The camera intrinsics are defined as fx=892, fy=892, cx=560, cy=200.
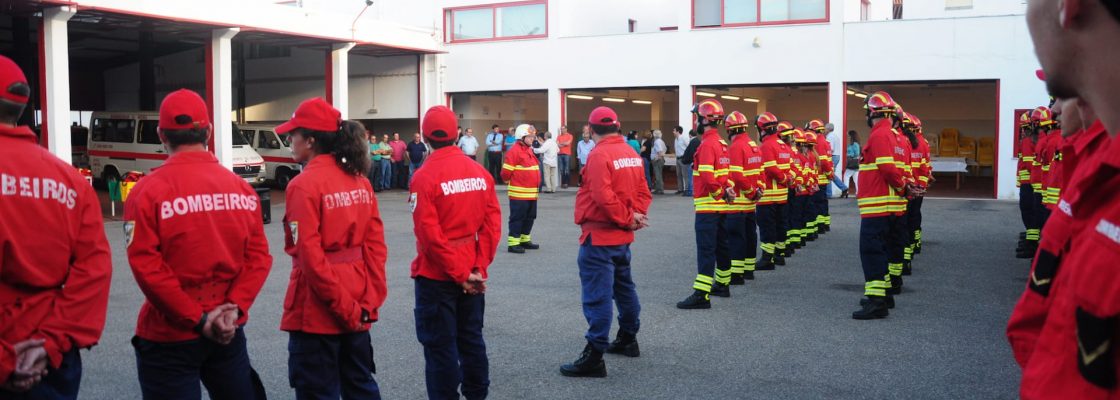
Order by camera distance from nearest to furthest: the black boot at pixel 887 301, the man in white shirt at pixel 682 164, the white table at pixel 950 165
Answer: the black boot at pixel 887 301, the man in white shirt at pixel 682 164, the white table at pixel 950 165

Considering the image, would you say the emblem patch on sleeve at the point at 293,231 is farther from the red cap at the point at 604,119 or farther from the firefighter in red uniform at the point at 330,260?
the red cap at the point at 604,119

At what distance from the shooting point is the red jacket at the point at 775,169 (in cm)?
1131

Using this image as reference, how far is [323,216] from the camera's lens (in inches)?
164

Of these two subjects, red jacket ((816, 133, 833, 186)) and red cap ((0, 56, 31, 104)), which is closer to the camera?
red cap ((0, 56, 31, 104))

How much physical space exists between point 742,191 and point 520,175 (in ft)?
14.2

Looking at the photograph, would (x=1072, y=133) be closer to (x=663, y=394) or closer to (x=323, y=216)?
(x=323, y=216)

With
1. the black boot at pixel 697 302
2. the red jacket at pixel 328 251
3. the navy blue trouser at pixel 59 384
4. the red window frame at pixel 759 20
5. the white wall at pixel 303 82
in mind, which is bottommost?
the black boot at pixel 697 302

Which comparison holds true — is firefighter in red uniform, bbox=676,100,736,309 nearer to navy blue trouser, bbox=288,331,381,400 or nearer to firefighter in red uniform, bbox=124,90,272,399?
navy blue trouser, bbox=288,331,381,400

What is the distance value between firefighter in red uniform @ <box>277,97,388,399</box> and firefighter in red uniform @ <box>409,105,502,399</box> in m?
0.49

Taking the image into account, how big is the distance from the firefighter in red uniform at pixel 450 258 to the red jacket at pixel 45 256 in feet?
6.19

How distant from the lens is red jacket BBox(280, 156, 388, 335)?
409 centimetres

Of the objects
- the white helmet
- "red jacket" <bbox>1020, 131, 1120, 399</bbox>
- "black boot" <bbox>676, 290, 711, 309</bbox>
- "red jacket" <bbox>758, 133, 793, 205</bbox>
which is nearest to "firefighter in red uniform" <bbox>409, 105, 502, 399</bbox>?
"red jacket" <bbox>1020, 131, 1120, 399</bbox>

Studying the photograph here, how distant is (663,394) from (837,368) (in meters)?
1.42

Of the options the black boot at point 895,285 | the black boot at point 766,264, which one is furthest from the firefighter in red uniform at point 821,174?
the black boot at point 895,285
